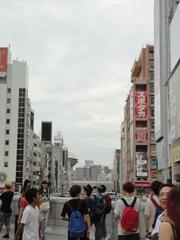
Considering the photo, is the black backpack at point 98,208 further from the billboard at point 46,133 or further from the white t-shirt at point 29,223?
the billboard at point 46,133

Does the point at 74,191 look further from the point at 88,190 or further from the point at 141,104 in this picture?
the point at 141,104

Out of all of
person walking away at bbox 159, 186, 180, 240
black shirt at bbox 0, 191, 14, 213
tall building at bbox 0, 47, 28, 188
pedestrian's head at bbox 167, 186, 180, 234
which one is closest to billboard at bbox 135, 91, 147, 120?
tall building at bbox 0, 47, 28, 188

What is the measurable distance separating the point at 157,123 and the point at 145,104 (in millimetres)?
24111

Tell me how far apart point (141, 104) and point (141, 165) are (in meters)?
11.9

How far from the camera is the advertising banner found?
82.8 m

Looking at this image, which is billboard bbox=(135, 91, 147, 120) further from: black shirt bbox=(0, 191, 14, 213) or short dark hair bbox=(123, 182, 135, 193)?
short dark hair bbox=(123, 182, 135, 193)

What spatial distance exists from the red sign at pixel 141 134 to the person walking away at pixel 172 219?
85681 mm

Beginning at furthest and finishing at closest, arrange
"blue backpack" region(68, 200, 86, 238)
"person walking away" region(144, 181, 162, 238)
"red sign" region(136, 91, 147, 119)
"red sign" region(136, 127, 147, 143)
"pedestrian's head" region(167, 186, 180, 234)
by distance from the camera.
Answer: "red sign" region(136, 91, 147, 119) → "red sign" region(136, 127, 147, 143) → "blue backpack" region(68, 200, 86, 238) → "person walking away" region(144, 181, 162, 238) → "pedestrian's head" region(167, 186, 180, 234)

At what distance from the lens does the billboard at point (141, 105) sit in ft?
293

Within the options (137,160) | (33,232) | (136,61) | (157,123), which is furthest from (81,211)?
(136,61)

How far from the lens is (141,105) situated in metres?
89.9

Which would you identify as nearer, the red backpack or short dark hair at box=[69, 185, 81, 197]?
the red backpack

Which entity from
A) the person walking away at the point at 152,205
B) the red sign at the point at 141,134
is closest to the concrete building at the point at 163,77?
the red sign at the point at 141,134

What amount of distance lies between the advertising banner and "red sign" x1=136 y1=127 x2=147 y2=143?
2928 millimetres
